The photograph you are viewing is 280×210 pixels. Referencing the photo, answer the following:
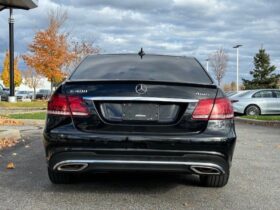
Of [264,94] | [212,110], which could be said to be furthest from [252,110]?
[212,110]

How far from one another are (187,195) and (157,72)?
56.0 inches

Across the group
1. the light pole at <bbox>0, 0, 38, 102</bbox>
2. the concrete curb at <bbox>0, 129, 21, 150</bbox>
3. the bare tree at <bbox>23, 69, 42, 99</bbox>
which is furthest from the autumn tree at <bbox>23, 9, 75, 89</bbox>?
the bare tree at <bbox>23, 69, 42, 99</bbox>

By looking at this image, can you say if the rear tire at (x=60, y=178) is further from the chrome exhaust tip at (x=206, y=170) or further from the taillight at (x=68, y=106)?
the chrome exhaust tip at (x=206, y=170)

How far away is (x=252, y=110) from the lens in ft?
74.9

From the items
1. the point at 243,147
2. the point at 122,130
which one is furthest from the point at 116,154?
the point at 243,147

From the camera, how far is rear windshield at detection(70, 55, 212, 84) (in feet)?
17.4

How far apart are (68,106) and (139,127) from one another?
77 centimetres

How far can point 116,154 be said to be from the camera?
4.79 meters

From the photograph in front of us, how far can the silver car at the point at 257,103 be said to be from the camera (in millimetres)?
22828

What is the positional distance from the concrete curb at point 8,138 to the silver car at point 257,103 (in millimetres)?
13772

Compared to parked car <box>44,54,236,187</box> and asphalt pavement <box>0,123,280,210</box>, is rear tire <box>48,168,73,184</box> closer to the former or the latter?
asphalt pavement <box>0,123,280,210</box>

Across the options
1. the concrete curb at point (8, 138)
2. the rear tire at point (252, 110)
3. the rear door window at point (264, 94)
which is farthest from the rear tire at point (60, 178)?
the rear door window at point (264, 94)

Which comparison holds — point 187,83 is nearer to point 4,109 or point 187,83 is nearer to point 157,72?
point 157,72

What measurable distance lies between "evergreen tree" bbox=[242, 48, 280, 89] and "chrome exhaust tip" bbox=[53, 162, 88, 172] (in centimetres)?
5268
